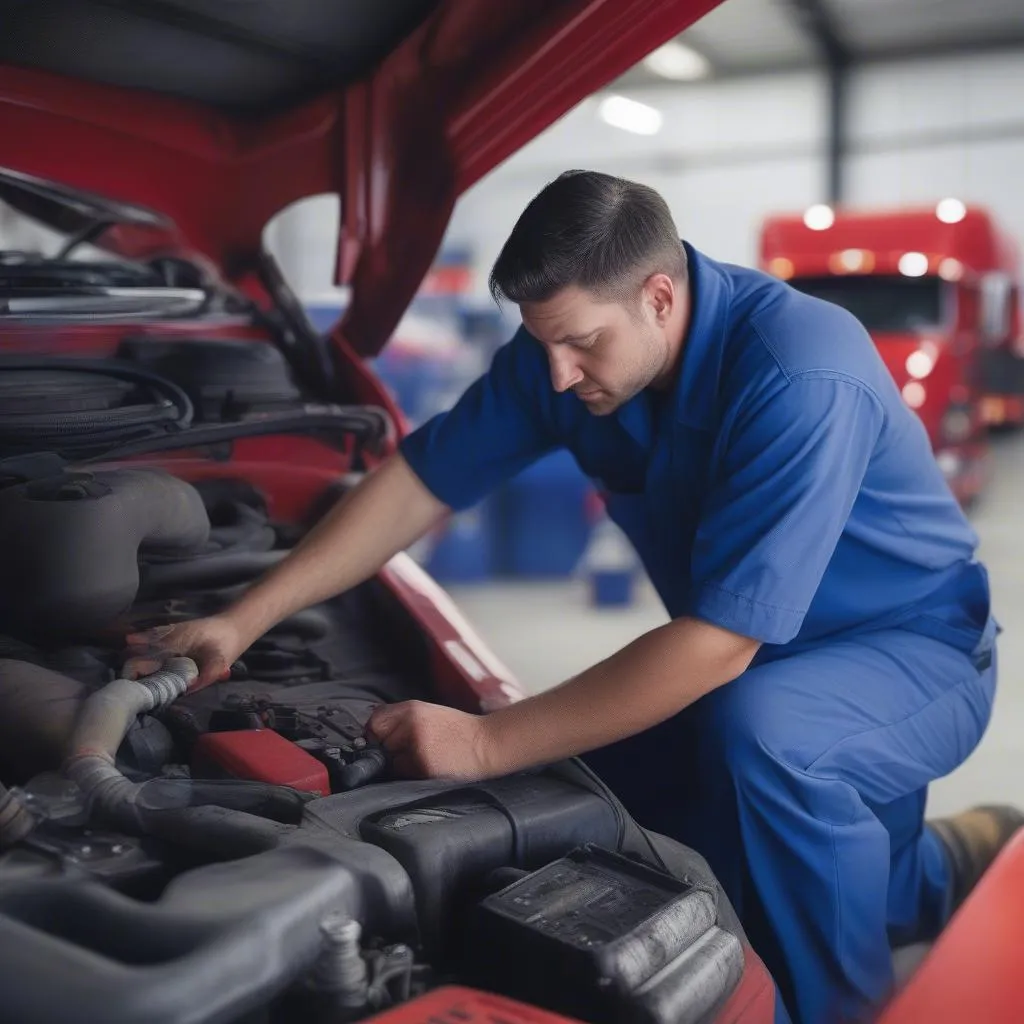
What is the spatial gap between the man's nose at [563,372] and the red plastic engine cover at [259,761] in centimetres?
51

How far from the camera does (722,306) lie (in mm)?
1507

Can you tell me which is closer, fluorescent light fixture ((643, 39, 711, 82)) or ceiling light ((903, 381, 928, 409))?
ceiling light ((903, 381, 928, 409))

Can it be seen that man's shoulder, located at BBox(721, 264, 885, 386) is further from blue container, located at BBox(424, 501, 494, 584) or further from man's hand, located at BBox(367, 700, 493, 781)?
blue container, located at BBox(424, 501, 494, 584)

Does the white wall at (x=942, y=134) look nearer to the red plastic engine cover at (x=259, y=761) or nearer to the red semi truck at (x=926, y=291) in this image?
the red semi truck at (x=926, y=291)

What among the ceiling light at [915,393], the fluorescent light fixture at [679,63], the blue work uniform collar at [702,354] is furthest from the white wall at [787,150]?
the blue work uniform collar at [702,354]

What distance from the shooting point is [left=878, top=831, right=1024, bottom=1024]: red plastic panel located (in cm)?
115

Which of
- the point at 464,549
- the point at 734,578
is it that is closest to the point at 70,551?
the point at 734,578

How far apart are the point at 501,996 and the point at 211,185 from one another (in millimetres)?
1403

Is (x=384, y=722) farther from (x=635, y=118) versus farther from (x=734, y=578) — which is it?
(x=635, y=118)

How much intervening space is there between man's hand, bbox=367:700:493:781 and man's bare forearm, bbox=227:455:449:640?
10.8 inches

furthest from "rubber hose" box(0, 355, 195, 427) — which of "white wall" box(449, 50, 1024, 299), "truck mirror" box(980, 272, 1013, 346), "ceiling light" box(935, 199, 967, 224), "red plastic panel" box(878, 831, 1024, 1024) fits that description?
"white wall" box(449, 50, 1024, 299)

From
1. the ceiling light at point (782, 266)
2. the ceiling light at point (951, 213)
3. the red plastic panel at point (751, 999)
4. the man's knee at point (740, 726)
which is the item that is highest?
the ceiling light at point (951, 213)

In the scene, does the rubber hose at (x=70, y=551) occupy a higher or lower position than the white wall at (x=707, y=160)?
lower

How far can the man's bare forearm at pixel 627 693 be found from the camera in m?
1.23
